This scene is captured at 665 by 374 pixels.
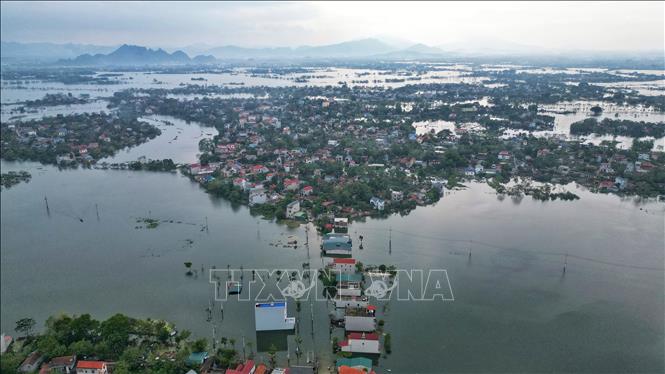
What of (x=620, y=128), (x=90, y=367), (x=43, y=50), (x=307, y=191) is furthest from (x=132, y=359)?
(x=43, y=50)

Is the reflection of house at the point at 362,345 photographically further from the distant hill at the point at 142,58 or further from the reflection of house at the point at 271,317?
the distant hill at the point at 142,58

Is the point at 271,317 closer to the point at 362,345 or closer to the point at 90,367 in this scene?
the point at 362,345

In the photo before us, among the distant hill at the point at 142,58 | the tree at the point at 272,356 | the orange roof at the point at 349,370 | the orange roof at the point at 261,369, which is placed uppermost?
the distant hill at the point at 142,58

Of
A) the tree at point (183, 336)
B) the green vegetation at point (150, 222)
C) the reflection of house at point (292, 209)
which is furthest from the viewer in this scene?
the reflection of house at point (292, 209)

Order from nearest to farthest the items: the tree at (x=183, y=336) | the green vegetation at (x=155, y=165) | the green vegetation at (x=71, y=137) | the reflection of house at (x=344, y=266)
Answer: the tree at (x=183, y=336) < the reflection of house at (x=344, y=266) < the green vegetation at (x=155, y=165) < the green vegetation at (x=71, y=137)

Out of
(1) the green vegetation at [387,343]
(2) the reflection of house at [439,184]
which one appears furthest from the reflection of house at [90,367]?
(2) the reflection of house at [439,184]

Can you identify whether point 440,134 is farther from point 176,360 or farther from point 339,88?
point 339,88

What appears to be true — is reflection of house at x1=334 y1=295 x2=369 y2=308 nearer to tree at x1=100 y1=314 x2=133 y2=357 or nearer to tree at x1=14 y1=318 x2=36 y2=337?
tree at x1=100 y1=314 x2=133 y2=357
